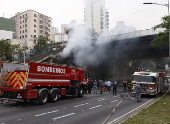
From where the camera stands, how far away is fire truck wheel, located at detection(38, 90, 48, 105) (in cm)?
1237

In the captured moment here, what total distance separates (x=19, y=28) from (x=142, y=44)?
233 feet

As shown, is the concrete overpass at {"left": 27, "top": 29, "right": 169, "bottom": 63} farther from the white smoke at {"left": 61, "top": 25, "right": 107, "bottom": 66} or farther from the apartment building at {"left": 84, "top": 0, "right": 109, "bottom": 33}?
the apartment building at {"left": 84, "top": 0, "right": 109, "bottom": 33}

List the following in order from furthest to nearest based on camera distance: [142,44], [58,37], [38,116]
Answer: [58,37]
[142,44]
[38,116]

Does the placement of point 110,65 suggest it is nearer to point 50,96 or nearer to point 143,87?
point 143,87

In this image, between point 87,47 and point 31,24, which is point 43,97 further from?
point 31,24

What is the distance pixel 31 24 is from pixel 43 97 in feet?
236

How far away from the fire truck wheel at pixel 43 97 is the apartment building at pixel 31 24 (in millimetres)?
66830

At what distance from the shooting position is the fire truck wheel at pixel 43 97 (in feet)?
40.6

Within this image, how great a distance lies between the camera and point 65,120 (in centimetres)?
814

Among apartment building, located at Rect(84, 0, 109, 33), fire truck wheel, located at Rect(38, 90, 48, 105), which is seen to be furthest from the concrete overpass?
fire truck wheel, located at Rect(38, 90, 48, 105)

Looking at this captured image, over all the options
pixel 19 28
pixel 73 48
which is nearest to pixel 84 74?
pixel 73 48

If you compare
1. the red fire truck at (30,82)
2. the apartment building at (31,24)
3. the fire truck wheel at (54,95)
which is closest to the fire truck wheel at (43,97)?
the red fire truck at (30,82)

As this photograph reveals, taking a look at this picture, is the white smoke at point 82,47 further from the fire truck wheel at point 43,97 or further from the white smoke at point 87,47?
the fire truck wheel at point 43,97

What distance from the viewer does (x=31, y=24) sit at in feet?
262
